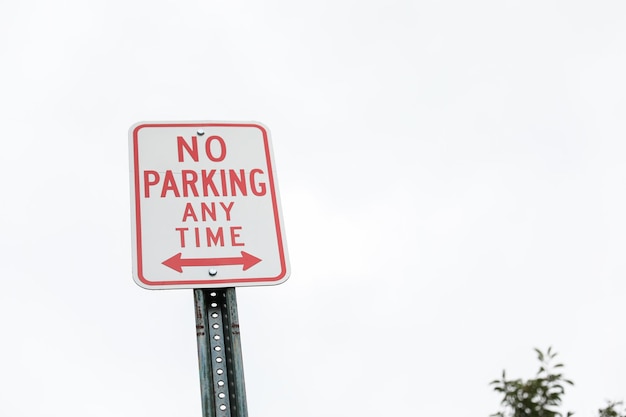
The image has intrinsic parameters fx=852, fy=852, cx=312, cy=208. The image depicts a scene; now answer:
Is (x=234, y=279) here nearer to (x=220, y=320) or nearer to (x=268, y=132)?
(x=220, y=320)

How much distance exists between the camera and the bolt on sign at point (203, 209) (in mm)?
2926

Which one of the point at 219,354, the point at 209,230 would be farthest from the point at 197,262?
the point at 219,354

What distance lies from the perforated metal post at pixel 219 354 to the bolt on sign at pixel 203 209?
0.08m

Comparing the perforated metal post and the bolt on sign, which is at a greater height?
the bolt on sign

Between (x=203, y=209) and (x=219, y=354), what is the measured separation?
0.52 meters

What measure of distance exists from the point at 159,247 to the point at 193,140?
52cm

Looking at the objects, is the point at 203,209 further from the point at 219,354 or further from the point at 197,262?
the point at 219,354

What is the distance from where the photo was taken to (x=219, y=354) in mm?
2834

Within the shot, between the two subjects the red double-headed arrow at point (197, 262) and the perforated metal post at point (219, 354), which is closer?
the perforated metal post at point (219, 354)

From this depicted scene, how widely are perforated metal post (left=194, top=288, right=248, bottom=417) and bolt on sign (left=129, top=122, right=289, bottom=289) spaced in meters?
0.08

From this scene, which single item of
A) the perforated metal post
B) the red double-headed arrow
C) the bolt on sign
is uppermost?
the bolt on sign

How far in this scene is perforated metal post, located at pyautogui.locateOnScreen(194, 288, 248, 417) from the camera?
2.72 metres

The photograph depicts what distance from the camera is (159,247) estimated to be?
2945mm

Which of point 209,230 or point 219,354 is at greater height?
point 209,230
